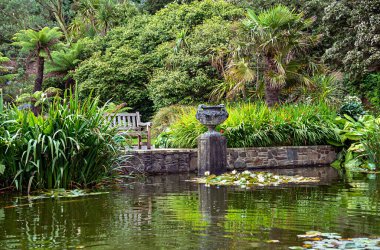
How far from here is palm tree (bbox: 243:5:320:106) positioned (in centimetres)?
1573

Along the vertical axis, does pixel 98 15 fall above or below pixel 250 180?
above

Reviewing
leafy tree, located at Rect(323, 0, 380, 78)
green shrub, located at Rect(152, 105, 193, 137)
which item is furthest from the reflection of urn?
leafy tree, located at Rect(323, 0, 380, 78)

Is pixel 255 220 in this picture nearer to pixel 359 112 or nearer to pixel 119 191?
pixel 119 191

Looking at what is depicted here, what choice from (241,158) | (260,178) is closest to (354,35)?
(241,158)

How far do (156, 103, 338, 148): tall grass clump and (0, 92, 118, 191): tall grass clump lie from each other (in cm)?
446

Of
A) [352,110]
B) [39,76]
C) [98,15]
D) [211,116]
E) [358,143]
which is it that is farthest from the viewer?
[98,15]

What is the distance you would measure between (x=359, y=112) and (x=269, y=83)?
7.75 feet

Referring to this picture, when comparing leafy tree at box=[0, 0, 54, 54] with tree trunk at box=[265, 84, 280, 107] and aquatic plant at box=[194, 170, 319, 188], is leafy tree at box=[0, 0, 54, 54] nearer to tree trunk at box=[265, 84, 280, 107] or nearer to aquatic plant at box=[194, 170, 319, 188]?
tree trunk at box=[265, 84, 280, 107]

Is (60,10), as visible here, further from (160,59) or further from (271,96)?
(271,96)

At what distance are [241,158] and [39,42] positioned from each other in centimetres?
1289

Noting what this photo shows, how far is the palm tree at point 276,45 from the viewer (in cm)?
1573

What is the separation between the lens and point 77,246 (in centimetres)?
426

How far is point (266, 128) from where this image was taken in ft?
43.2

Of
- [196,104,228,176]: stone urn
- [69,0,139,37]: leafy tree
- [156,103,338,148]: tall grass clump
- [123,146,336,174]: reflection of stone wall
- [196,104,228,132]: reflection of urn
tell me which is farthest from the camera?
[69,0,139,37]: leafy tree
